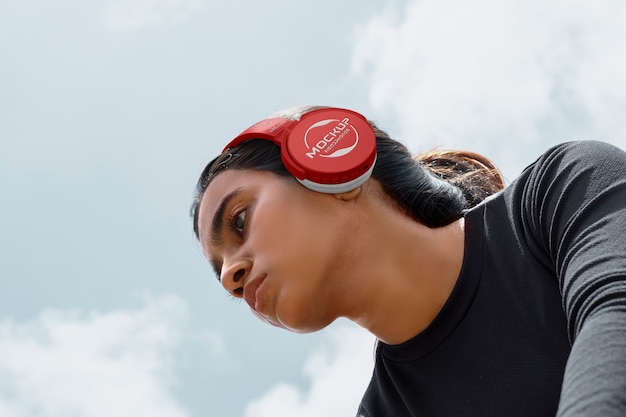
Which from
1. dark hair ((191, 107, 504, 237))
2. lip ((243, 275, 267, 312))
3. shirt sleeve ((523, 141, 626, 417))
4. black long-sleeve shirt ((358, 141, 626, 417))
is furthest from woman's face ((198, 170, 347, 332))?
shirt sleeve ((523, 141, 626, 417))

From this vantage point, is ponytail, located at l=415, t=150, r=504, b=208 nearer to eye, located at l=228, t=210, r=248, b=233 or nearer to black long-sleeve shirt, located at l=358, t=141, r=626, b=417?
black long-sleeve shirt, located at l=358, t=141, r=626, b=417

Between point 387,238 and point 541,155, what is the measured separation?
1.95 feet

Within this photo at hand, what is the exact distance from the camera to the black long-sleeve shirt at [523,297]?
96.9 inches

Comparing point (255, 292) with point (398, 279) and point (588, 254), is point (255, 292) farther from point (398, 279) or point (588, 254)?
point (588, 254)

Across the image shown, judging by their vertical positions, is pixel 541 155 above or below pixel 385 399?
above

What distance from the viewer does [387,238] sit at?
310 centimetres

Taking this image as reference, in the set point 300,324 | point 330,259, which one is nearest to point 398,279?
point 330,259

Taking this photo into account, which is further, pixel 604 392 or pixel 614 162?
pixel 614 162

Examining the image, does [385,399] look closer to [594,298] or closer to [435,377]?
[435,377]

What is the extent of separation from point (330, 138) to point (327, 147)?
5cm

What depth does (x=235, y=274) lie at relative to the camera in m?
3.09

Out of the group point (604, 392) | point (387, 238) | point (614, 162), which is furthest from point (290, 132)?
point (604, 392)

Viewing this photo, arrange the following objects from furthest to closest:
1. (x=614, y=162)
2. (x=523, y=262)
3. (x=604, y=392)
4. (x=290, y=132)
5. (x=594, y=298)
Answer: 1. (x=290, y=132)
2. (x=523, y=262)
3. (x=614, y=162)
4. (x=594, y=298)
5. (x=604, y=392)

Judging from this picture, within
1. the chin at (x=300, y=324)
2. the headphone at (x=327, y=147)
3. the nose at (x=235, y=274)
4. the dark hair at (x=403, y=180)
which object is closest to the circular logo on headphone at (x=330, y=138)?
the headphone at (x=327, y=147)
